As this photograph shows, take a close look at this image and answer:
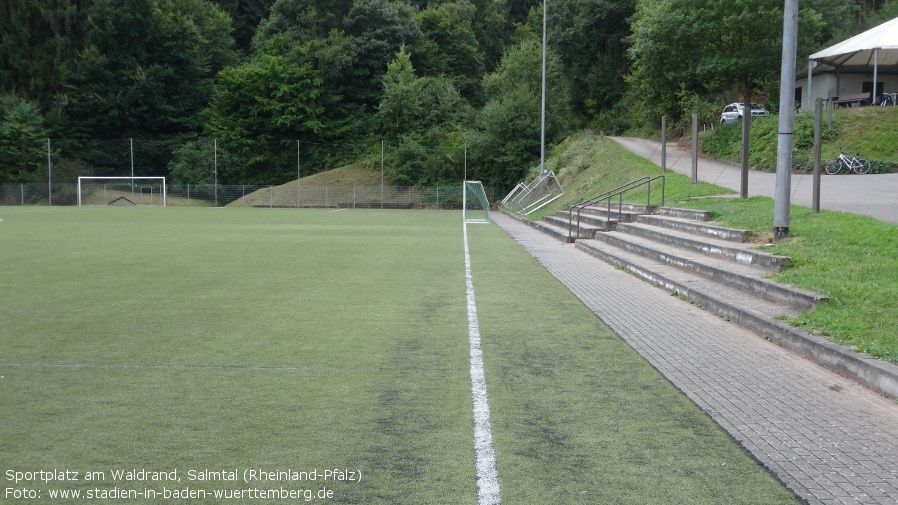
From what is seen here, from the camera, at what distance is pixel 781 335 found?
763 centimetres

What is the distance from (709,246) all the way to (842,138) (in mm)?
18311

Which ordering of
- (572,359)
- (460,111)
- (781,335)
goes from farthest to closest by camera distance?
(460,111) < (781,335) < (572,359)

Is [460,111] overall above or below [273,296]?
above

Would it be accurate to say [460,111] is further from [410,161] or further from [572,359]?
[572,359]

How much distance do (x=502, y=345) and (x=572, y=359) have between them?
84cm

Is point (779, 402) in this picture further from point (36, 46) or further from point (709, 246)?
point (36, 46)

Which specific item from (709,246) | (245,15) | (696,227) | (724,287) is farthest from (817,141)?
(245,15)

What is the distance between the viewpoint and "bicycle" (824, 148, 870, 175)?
24359 mm

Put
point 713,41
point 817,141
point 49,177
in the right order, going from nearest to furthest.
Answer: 1. point 817,141
2. point 713,41
3. point 49,177

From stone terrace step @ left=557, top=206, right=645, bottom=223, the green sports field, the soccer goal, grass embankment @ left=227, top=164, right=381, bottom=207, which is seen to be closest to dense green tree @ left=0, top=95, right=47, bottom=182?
grass embankment @ left=227, top=164, right=381, bottom=207

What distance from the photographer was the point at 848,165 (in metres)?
24.6

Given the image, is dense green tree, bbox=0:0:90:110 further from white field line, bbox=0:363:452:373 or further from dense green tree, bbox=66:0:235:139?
white field line, bbox=0:363:452:373

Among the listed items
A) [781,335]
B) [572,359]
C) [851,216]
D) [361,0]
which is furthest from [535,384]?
[361,0]

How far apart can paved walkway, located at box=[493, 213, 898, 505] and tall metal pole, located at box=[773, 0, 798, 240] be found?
2803 mm
